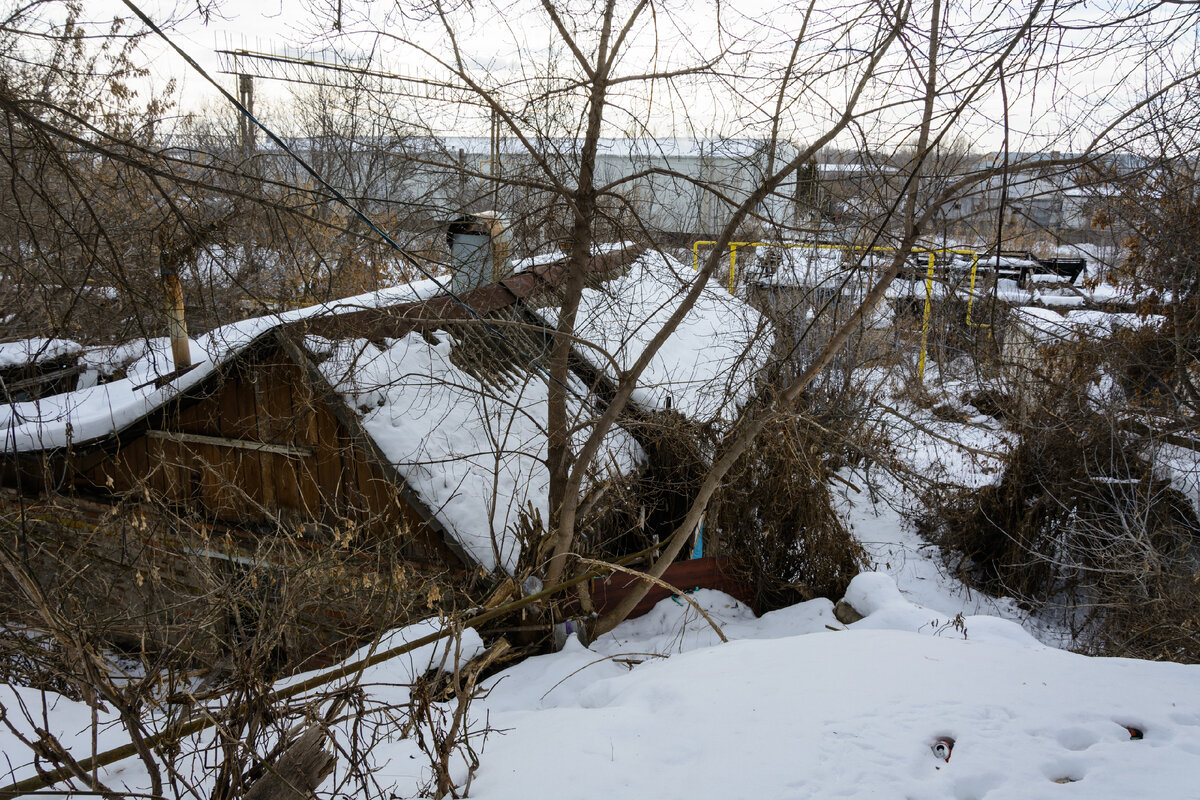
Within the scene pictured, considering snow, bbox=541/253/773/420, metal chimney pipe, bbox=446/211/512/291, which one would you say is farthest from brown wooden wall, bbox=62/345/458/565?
snow, bbox=541/253/773/420

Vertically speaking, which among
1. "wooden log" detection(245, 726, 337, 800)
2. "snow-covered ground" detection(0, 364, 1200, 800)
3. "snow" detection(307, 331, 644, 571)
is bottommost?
"snow-covered ground" detection(0, 364, 1200, 800)

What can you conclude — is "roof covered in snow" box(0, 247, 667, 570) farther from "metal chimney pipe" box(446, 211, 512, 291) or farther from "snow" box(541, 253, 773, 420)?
"snow" box(541, 253, 773, 420)

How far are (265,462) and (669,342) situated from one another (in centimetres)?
538

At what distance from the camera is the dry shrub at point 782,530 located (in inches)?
295

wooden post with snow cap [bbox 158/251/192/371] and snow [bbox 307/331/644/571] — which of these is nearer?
wooden post with snow cap [bbox 158/251/192/371]

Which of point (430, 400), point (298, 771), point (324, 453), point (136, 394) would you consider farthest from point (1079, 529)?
point (136, 394)

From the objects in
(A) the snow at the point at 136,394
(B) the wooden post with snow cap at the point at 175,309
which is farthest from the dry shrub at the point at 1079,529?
(B) the wooden post with snow cap at the point at 175,309

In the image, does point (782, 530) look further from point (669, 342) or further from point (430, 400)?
point (430, 400)

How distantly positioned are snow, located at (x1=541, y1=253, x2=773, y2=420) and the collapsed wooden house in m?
0.16

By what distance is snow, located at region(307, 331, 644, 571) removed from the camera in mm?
5988

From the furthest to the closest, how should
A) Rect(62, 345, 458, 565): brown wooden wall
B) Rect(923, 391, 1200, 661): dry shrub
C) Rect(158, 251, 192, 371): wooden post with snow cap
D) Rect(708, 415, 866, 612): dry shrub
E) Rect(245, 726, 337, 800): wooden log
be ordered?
Rect(708, 415, 866, 612): dry shrub → Rect(923, 391, 1200, 661): dry shrub → Rect(62, 345, 458, 565): brown wooden wall → Rect(158, 251, 192, 371): wooden post with snow cap → Rect(245, 726, 337, 800): wooden log

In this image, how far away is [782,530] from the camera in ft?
25.3

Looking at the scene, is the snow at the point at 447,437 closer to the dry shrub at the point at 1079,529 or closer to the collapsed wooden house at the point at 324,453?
the collapsed wooden house at the point at 324,453

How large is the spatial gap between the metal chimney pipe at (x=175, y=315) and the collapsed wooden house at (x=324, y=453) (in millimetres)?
290
